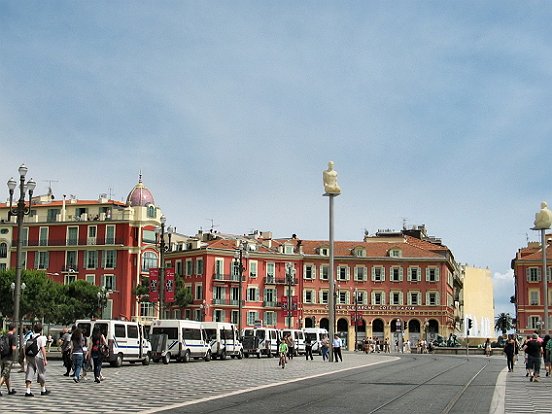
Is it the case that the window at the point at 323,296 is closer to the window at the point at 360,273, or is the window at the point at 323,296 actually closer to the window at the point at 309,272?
the window at the point at 309,272

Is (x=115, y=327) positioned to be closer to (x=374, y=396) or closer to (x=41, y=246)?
(x=374, y=396)

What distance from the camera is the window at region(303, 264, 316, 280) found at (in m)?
95.6

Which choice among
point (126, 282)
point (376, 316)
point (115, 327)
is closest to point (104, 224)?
point (126, 282)

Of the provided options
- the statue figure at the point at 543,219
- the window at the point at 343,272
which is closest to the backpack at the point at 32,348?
the statue figure at the point at 543,219

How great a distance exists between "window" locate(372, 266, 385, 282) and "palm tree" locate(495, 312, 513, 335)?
63.9 meters

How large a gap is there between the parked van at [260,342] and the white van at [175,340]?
30.8ft

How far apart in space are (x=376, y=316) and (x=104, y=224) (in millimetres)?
32311

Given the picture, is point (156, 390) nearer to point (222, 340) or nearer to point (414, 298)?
point (222, 340)

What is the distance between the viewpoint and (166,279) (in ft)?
147

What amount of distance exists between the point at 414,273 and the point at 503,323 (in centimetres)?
6586

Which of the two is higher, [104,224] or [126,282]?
[104,224]

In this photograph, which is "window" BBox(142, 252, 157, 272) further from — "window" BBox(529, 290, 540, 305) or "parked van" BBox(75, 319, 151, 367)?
"parked van" BBox(75, 319, 151, 367)

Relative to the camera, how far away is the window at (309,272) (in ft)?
314

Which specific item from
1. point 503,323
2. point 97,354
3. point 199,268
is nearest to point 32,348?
point 97,354
